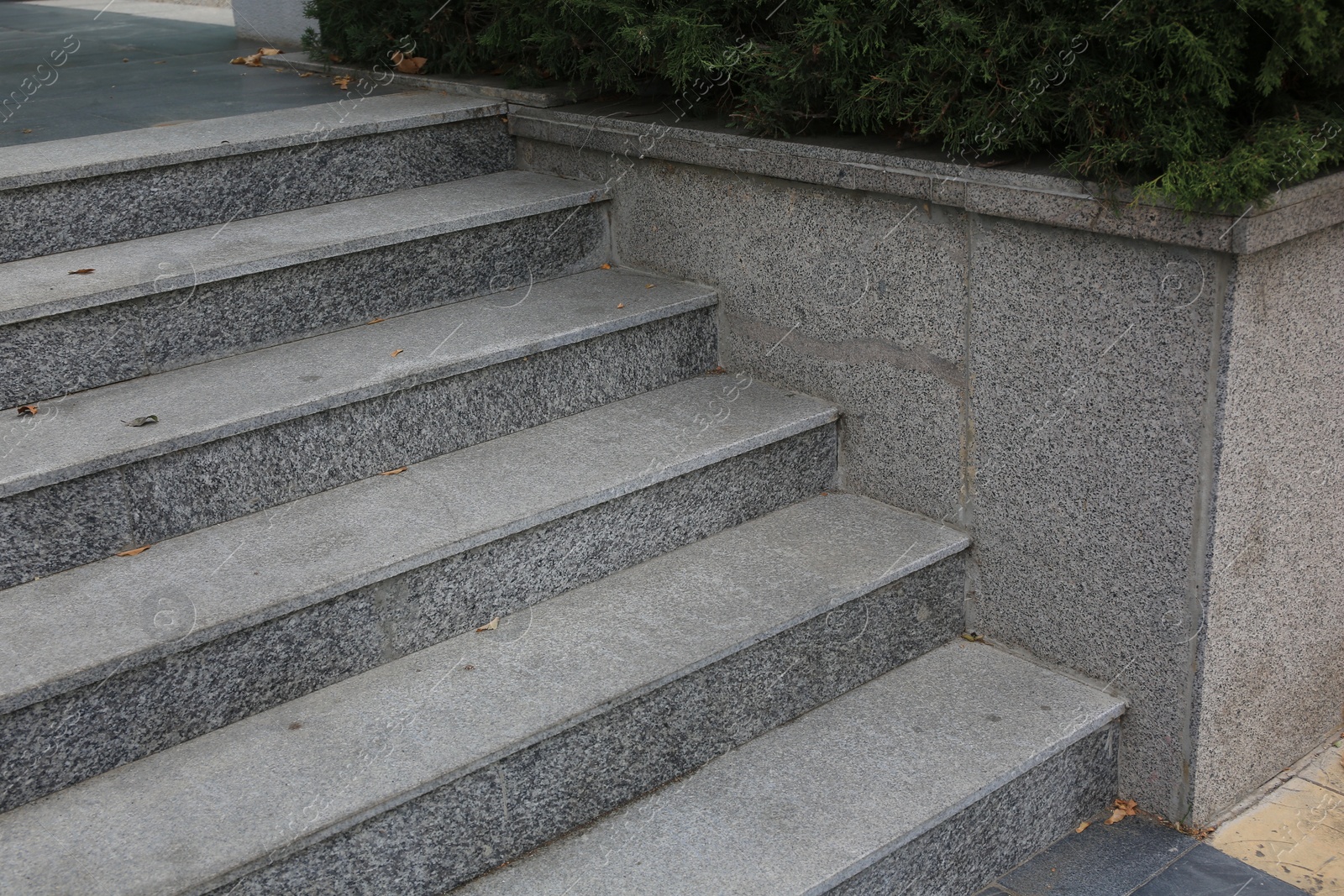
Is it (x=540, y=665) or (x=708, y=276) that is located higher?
(x=708, y=276)

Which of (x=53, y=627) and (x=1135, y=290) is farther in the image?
(x=1135, y=290)

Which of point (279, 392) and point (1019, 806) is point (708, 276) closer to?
point (279, 392)

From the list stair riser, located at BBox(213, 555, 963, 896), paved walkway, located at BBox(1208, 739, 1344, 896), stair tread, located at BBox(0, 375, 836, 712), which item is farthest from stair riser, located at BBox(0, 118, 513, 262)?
paved walkway, located at BBox(1208, 739, 1344, 896)

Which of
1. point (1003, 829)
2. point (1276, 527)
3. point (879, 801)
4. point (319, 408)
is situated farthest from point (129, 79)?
point (1276, 527)

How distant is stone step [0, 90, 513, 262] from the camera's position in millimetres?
3271

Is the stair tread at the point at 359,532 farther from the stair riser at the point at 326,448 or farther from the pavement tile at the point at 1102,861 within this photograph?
the pavement tile at the point at 1102,861

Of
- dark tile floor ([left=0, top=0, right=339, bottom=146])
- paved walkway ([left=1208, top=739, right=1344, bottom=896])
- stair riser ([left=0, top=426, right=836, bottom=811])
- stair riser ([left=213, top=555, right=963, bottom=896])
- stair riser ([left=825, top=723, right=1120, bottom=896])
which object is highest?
dark tile floor ([left=0, top=0, right=339, bottom=146])

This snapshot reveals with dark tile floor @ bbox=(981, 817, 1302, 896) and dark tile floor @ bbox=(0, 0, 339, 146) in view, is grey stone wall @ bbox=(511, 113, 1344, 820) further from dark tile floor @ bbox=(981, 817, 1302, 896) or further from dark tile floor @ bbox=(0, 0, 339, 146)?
dark tile floor @ bbox=(0, 0, 339, 146)

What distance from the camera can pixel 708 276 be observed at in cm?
363

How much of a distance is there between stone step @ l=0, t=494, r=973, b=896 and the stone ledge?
817 millimetres

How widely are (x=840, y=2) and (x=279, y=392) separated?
1.73 m

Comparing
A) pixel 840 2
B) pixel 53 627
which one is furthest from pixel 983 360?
pixel 53 627

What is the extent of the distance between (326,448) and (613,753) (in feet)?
3.55

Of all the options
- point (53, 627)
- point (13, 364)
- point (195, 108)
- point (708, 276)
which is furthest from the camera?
point (195, 108)
